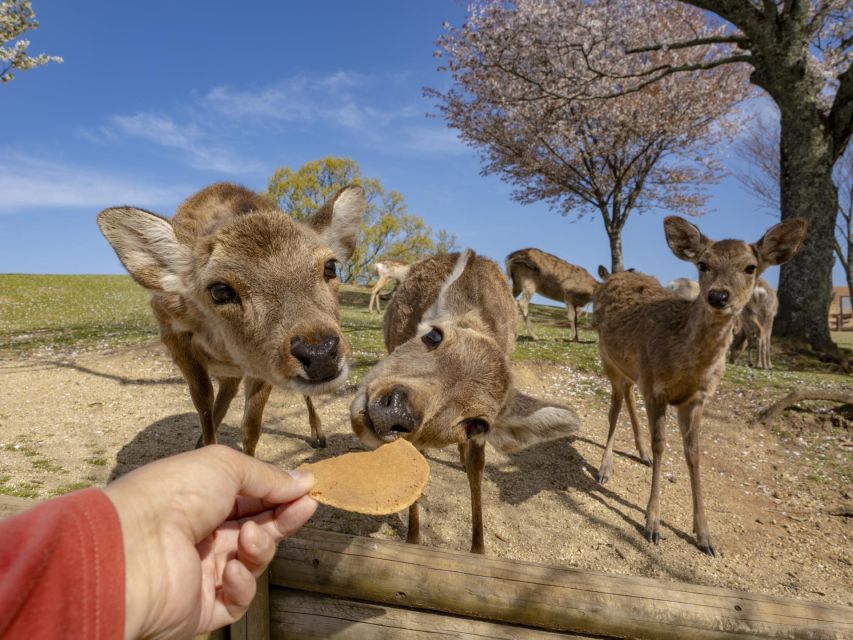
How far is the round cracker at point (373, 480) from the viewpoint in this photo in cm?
214

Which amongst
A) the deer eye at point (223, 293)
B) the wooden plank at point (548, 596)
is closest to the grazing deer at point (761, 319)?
the wooden plank at point (548, 596)

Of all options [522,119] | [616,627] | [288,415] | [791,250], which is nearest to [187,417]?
[288,415]

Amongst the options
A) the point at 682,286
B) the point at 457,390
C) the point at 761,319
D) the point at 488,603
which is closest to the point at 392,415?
the point at 457,390

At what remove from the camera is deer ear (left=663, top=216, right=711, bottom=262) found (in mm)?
6094

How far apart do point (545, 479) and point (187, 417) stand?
4.59 metres

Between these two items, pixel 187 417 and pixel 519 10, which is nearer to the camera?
pixel 187 417

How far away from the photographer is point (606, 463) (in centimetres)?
625

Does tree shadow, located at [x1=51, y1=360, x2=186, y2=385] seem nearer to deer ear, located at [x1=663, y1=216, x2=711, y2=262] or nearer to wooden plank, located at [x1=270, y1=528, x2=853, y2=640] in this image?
wooden plank, located at [x1=270, y1=528, x2=853, y2=640]

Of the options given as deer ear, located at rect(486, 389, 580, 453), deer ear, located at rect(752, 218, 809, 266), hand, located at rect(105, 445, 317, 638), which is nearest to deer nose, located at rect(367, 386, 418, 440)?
hand, located at rect(105, 445, 317, 638)

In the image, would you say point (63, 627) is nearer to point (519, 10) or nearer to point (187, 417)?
point (187, 417)

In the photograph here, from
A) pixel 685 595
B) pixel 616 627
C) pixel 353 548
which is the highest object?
pixel 353 548

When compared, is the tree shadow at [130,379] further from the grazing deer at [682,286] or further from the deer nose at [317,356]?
the grazing deer at [682,286]

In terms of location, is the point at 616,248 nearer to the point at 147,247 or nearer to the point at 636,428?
the point at 636,428

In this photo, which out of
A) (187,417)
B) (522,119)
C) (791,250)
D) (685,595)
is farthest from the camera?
(522,119)
